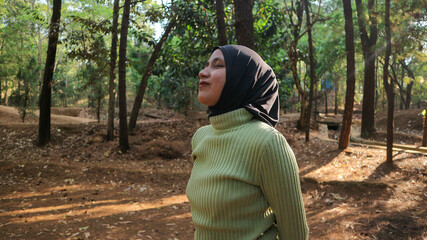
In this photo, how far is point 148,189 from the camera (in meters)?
7.62

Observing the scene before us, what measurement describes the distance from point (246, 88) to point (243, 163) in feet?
1.23

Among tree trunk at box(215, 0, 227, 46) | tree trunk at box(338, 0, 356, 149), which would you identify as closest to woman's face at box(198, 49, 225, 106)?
tree trunk at box(215, 0, 227, 46)

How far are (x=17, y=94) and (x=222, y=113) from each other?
14.9 metres

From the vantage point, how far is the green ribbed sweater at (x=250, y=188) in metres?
1.31

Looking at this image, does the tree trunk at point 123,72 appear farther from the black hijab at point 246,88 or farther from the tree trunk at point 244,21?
the black hijab at point 246,88

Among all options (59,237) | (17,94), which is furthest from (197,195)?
(17,94)

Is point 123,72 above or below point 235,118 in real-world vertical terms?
above

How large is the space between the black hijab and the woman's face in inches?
0.9

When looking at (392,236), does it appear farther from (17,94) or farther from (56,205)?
(17,94)

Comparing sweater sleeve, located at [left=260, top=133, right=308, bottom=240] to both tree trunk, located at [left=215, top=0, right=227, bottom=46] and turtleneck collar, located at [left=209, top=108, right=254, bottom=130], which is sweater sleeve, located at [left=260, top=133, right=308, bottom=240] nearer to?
turtleneck collar, located at [left=209, top=108, right=254, bottom=130]

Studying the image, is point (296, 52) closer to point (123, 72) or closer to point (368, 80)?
point (368, 80)

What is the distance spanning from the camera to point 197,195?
5.05 ft

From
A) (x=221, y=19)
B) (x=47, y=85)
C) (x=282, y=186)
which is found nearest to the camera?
(x=282, y=186)

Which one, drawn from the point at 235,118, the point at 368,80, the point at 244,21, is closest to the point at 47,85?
Result: the point at 244,21
